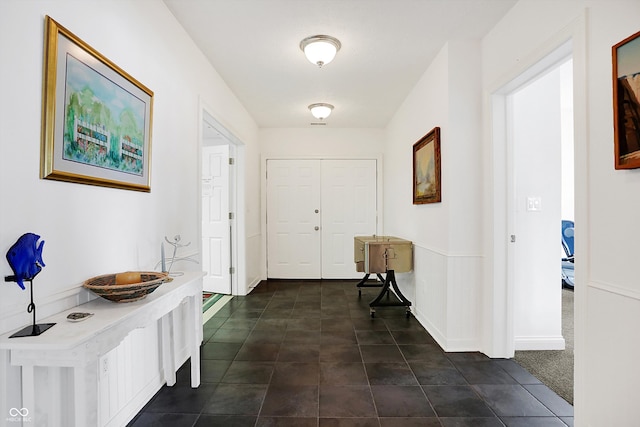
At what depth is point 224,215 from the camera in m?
4.54

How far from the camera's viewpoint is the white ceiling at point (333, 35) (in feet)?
7.43

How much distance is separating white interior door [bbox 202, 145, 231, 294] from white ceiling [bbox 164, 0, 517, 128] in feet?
3.27

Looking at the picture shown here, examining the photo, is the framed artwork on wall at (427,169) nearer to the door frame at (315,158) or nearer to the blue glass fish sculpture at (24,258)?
the door frame at (315,158)

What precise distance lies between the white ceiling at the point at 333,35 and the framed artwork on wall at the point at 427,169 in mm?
726

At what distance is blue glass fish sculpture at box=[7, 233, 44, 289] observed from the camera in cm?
106

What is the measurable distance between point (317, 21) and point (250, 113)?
2.51 m

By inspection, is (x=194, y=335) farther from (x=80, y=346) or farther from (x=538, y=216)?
(x=538, y=216)

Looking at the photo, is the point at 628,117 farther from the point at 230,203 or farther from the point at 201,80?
the point at 230,203

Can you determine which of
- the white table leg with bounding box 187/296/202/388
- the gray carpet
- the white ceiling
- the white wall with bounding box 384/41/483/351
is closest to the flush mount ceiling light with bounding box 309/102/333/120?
the white ceiling

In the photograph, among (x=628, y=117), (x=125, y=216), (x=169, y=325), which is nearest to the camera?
(x=628, y=117)

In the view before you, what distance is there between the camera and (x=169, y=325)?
2.23 m

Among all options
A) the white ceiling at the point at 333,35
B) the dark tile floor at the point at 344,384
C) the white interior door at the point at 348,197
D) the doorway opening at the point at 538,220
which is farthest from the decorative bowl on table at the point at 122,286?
the white interior door at the point at 348,197

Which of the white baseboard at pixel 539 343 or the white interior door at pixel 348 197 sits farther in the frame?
the white interior door at pixel 348 197

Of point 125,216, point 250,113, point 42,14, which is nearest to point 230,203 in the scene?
point 250,113
